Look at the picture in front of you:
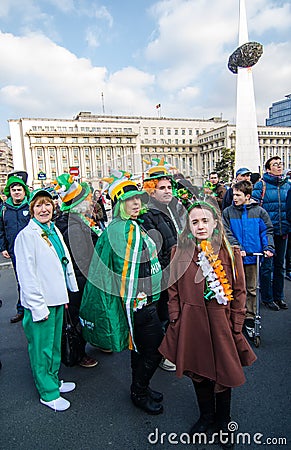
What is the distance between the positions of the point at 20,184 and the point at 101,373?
286 centimetres

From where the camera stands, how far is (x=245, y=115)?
14102 millimetres

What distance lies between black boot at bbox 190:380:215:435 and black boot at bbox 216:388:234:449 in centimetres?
6

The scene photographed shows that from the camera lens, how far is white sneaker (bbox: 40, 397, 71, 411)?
100 inches

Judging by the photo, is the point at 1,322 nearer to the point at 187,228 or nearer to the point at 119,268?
the point at 119,268

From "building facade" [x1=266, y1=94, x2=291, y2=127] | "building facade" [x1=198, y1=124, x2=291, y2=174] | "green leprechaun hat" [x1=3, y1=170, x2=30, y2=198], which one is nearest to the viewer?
"green leprechaun hat" [x1=3, y1=170, x2=30, y2=198]

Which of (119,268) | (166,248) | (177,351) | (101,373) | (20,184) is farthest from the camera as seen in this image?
(20,184)

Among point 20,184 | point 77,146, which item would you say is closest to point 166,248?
point 20,184

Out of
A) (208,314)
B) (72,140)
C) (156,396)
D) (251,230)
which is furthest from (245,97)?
(72,140)

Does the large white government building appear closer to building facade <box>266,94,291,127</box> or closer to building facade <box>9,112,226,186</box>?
building facade <box>9,112,226,186</box>

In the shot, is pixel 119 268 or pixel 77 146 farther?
pixel 77 146

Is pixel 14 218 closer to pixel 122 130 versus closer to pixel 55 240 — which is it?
pixel 55 240

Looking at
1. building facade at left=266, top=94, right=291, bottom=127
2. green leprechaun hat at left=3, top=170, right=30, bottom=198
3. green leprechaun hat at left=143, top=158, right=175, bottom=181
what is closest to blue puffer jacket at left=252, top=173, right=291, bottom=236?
green leprechaun hat at left=143, top=158, right=175, bottom=181

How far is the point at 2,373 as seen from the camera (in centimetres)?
318

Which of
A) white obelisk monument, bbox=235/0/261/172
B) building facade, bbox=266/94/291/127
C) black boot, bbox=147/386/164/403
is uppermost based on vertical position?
building facade, bbox=266/94/291/127
